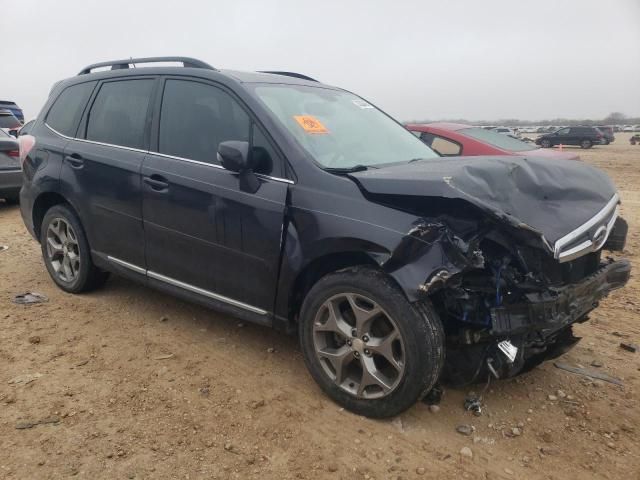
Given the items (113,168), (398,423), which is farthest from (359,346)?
(113,168)

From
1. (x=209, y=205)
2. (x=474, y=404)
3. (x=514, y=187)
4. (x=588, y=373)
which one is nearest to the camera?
(x=514, y=187)

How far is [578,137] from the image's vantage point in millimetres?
35750

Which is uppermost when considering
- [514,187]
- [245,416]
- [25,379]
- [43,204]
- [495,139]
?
[514,187]

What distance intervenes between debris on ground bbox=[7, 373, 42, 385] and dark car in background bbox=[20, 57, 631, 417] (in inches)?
37.9

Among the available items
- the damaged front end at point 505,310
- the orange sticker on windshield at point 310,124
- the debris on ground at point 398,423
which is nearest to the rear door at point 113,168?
the orange sticker on windshield at point 310,124

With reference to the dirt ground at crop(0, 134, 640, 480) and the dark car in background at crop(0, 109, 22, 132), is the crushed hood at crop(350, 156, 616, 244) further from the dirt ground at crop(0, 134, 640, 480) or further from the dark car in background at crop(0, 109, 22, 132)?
the dark car in background at crop(0, 109, 22, 132)

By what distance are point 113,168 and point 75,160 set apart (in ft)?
1.81

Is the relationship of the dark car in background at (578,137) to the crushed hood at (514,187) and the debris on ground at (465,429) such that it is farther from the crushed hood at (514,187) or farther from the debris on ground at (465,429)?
the debris on ground at (465,429)

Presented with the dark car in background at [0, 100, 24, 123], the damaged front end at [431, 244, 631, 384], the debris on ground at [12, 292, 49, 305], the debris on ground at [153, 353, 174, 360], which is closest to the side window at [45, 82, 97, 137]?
the debris on ground at [12, 292, 49, 305]

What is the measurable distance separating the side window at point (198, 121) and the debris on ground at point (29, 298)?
75.8 inches

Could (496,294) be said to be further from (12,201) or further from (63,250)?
(12,201)

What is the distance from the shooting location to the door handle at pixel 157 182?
3.63 m

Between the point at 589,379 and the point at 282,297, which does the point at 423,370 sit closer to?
the point at 282,297

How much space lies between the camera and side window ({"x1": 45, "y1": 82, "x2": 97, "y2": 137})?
4492 millimetres
